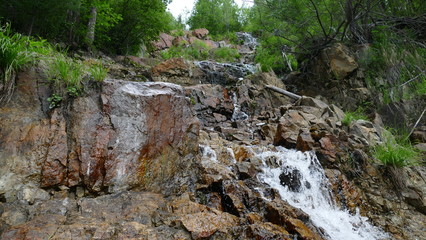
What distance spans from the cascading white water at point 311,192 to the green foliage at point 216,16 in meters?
26.1

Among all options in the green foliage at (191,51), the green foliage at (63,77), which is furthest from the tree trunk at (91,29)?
the green foliage at (191,51)

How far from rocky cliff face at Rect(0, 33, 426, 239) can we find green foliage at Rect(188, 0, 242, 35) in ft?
86.9

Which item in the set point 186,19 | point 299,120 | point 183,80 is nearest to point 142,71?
point 183,80

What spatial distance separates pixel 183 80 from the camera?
11.0m

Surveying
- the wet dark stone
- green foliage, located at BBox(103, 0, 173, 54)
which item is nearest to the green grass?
the wet dark stone

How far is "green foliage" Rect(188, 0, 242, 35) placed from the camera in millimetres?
29812

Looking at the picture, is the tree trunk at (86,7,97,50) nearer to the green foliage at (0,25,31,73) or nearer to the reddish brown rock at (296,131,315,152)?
the green foliage at (0,25,31,73)

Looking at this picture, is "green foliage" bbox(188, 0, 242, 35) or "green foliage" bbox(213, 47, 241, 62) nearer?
"green foliage" bbox(213, 47, 241, 62)

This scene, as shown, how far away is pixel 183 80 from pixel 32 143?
821 cm

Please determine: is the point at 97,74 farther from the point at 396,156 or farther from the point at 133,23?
the point at 133,23

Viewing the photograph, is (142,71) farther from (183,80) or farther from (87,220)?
(87,220)

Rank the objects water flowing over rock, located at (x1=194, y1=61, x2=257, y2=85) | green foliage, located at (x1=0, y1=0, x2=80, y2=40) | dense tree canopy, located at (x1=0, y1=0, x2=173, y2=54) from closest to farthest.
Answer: green foliage, located at (x1=0, y1=0, x2=80, y2=40) → dense tree canopy, located at (x1=0, y1=0, x2=173, y2=54) → water flowing over rock, located at (x1=194, y1=61, x2=257, y2=85)

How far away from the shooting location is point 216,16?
3011cm

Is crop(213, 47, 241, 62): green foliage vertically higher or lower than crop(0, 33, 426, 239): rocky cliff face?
higher
